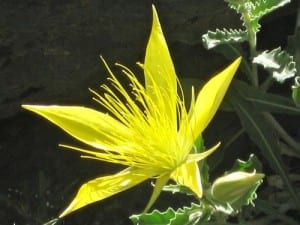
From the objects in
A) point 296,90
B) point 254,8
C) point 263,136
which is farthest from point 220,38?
point 263,136

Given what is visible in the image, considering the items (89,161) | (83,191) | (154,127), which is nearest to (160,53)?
(154,127)

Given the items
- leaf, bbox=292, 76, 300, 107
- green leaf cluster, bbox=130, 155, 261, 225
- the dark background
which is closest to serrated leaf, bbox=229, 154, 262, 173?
green leaf cluster, bbox=130, 155, 261, 225

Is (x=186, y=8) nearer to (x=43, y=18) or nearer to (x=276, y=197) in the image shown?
(x=43, y=18)

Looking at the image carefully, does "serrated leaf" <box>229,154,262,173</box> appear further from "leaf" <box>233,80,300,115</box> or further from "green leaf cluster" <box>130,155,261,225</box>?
"leaf" <box>233,80,300,115</box>

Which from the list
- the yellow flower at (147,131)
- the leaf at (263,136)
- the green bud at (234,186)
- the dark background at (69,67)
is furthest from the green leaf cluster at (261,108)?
the green bud at (234,186)

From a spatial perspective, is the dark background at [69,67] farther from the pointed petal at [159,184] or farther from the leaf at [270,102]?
the pointed petal at [159,184]
